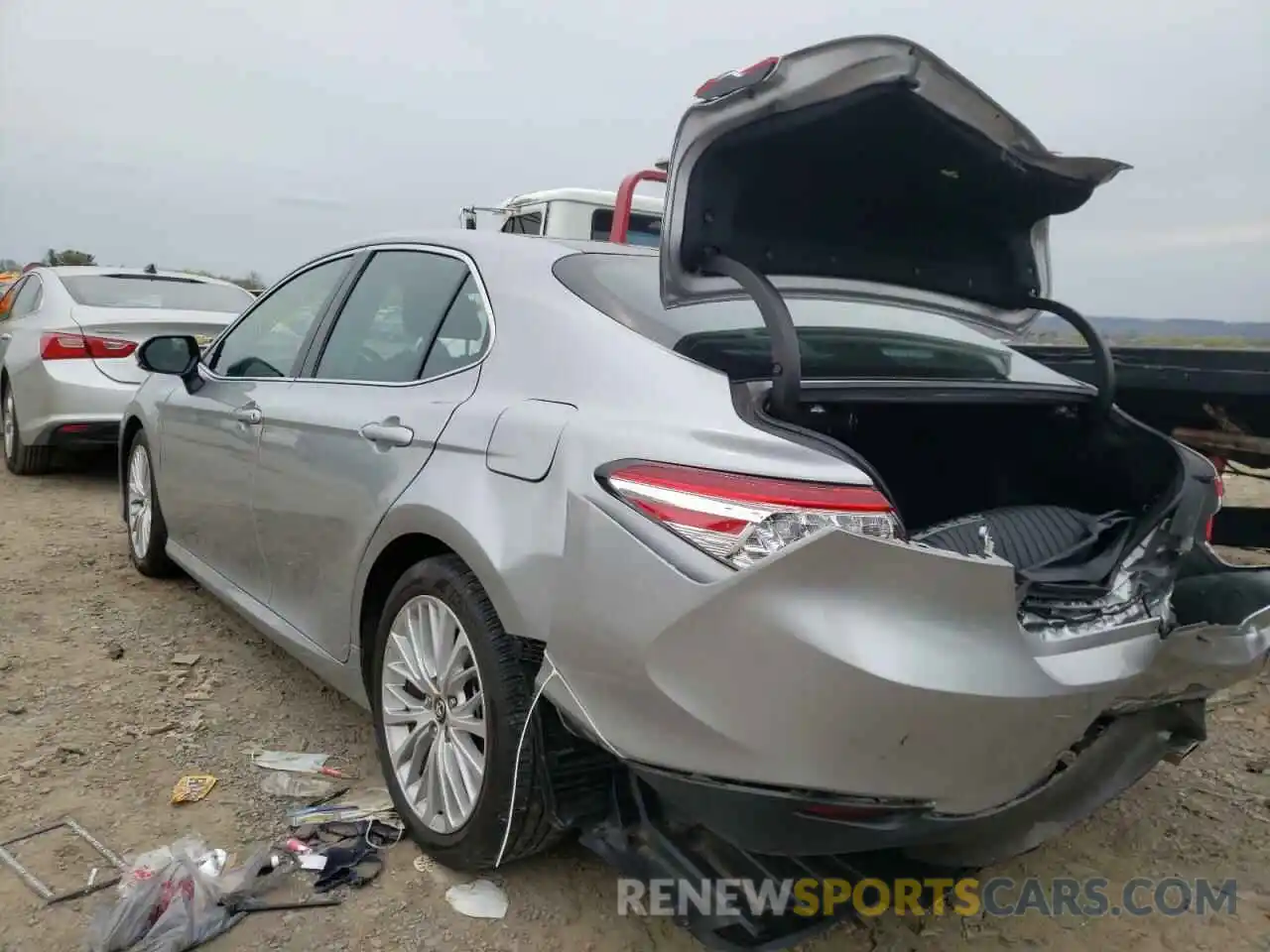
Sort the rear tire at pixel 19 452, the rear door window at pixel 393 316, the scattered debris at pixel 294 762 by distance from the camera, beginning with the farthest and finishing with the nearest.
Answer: the rear tire at pixel 19 452 < the scattered debris at pixel 294 762 < the rear door window at pixel 393 316

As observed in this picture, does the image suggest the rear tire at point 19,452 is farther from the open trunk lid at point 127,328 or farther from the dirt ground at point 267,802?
the dirt ground at point 267,802

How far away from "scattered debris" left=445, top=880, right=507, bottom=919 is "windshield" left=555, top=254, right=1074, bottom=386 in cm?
140

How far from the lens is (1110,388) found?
9.29 ft

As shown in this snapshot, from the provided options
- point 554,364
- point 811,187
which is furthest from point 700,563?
point 811,187

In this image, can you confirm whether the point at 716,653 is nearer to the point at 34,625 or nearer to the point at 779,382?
the point at 779,382

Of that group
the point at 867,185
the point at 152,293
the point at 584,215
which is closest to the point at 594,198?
the point at 584,215

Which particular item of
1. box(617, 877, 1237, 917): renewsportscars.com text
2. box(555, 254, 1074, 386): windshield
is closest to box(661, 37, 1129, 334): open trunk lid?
box(555, 254, 1074, 386): windshield

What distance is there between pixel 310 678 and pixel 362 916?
1.56m

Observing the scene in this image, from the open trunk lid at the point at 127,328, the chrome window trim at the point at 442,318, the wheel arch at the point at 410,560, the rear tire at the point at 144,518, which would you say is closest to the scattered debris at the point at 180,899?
the wheel arch at the point at 410,560

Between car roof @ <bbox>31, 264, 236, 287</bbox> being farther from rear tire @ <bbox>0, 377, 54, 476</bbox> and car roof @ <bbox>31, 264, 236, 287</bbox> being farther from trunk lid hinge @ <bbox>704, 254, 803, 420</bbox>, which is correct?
trunk lid hinge @ <bbox>704, 254, 803, 420</bbox>

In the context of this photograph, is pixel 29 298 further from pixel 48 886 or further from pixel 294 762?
pixel 48 886

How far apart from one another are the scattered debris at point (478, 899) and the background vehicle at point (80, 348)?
17.5ft

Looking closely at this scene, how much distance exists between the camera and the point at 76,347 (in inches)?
261

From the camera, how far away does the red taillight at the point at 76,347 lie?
21.7 ft
